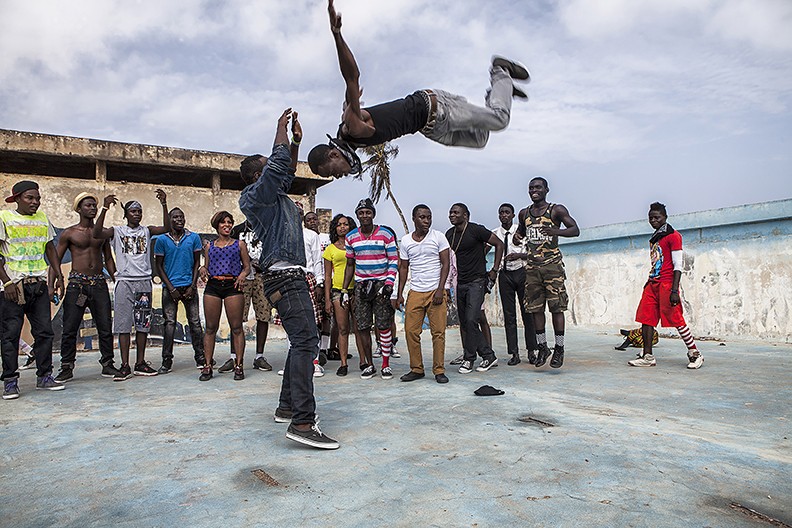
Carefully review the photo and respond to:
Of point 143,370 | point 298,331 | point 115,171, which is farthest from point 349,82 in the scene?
point 115,171

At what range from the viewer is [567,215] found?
6.20m

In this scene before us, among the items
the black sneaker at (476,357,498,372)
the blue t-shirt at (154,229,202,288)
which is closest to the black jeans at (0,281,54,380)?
the blue t-shirt at (154,229,202,288)

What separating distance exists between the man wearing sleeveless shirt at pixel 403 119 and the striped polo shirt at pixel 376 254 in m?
1.92

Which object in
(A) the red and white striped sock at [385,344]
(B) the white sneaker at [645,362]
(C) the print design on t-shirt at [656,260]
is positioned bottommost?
(B) the white sneaker at [645,362]

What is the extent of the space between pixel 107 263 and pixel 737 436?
20.4 feet

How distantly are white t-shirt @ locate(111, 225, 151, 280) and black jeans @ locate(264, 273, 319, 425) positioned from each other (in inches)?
131

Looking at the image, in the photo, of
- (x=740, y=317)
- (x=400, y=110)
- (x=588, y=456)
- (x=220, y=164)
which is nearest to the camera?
(x=588, y=456)

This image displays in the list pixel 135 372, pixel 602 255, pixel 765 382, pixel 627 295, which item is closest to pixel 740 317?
pixel 627 295

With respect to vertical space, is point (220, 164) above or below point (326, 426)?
above

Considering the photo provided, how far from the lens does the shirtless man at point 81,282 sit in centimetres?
600

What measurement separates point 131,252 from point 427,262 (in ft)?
10.8

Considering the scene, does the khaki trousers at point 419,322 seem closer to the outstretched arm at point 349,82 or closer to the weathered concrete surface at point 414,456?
the weathered concrete surface at point 414,456

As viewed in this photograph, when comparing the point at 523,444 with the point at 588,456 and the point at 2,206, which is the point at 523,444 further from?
the point at 2,206

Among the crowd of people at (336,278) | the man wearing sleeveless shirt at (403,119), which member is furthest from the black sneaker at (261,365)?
the man wearing sleeveless shirt at (403,119)
